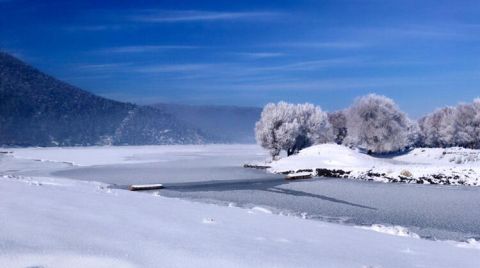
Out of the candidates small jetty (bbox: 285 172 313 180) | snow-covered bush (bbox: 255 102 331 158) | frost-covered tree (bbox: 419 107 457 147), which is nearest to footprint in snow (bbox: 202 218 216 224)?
small jetty (bbox: 285 172 313 180)

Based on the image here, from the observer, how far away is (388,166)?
198 feet

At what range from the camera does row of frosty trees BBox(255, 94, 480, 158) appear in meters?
84.5

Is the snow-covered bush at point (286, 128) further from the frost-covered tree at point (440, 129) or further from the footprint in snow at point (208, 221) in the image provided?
the footprint in snow at point (208, 221)

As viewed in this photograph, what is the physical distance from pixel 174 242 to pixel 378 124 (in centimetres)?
9034

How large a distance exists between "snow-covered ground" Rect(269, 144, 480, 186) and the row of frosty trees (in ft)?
21.5

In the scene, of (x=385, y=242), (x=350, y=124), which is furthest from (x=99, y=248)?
(x=350, y=124)

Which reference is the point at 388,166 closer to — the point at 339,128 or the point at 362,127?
the point at 362,127

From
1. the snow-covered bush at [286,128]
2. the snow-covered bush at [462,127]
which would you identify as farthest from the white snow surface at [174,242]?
the snow-covered bush at [462,127]

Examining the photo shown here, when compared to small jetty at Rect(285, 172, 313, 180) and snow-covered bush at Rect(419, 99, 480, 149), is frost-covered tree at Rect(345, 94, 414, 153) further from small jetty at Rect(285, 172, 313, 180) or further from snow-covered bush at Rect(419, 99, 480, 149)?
small jetty at Rect(285, 172, 313, 180)

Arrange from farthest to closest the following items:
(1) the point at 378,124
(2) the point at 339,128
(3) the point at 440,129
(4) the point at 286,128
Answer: (2) the point at 339,128
(3) the point at 440,129
(1) the point at 378,124
(4) the point at 286,128

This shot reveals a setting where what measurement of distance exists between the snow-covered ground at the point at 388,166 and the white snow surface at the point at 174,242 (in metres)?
43.9

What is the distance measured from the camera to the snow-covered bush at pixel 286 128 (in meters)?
83.4

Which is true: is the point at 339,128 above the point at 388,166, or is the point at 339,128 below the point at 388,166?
above

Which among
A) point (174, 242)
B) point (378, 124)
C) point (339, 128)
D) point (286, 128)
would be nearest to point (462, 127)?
point (339, 128)
